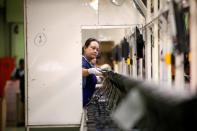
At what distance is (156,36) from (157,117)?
217 cm

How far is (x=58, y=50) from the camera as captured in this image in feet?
17.5

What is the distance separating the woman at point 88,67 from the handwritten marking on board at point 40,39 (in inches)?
22.7

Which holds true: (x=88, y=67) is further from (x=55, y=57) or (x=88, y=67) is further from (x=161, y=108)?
(x=161, y=108)

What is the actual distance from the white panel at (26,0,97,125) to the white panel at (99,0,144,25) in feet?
0.44

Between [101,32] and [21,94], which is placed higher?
[101,32]

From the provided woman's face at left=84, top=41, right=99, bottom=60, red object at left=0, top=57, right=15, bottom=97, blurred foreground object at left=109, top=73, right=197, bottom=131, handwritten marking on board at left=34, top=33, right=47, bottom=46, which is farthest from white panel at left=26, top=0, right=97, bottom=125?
blurred foreground object at left=109, top=73, right=197, bottom=131

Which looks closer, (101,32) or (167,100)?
(167,100)

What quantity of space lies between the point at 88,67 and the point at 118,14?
853 millimetres

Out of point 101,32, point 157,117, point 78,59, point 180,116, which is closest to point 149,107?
point 157,117

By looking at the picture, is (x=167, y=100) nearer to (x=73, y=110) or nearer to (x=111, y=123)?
(x=111, y=123)

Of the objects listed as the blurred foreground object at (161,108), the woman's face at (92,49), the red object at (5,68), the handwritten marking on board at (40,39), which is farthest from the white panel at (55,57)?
the blurred foreground object at (161,108)

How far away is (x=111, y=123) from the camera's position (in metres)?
3.14

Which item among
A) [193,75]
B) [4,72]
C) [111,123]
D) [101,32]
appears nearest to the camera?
[193,75]

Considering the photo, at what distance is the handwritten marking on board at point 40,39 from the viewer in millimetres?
5309
